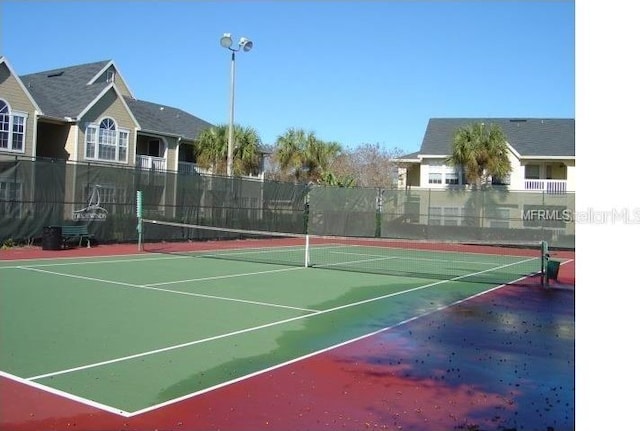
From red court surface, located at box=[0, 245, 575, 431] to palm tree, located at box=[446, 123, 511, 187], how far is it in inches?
958

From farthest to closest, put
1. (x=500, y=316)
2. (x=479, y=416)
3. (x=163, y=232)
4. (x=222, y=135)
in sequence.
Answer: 1. (x=222, y=135)
2. (x=163, y=232)
3. (x=500, y=316)
4. (x=479, y=416)

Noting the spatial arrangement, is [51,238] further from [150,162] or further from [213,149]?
[213,149]

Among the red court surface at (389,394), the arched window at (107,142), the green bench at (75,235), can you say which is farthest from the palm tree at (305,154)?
the red court surface at (389,394)

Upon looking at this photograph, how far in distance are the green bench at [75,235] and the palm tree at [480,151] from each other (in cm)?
1994

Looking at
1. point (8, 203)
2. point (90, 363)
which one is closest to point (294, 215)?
point (8, 203)

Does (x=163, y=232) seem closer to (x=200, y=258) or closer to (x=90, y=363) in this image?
(x=200, y=258)

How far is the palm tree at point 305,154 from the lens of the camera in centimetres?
3775

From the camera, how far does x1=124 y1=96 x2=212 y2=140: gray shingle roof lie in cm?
3384

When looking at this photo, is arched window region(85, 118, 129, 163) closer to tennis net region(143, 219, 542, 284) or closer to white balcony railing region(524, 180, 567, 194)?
tennis net region(143, 219, 542, 284)

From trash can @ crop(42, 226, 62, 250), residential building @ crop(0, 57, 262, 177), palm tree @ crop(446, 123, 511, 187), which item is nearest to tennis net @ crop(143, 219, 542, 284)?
trash can @ crop(42, 226, 62, 250)

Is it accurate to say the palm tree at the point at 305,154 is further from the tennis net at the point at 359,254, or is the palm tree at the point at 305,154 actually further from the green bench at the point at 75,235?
the green bench at the point at 75,235
